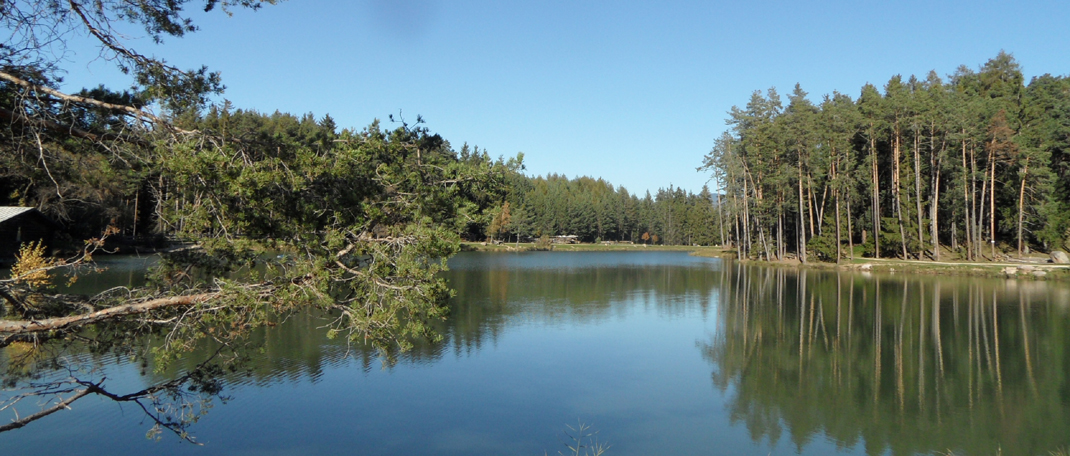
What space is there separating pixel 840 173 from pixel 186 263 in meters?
39.0

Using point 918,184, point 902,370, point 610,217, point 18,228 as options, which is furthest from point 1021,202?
point 610,217

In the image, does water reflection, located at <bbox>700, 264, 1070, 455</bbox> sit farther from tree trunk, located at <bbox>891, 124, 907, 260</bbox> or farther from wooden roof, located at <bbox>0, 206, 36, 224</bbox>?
wooden roof, located at <bbox>0, 206, 36, 224</bbox>

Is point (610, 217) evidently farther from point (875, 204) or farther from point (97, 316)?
point (97, 316)

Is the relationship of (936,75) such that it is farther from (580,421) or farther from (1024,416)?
(580,421)

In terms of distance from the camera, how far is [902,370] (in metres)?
12.0

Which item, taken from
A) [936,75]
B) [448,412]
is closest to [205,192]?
[448,412]

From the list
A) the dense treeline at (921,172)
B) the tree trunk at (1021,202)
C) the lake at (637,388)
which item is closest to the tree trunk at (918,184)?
the dense treeline at (921,172)

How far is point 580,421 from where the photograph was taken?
9.10 m

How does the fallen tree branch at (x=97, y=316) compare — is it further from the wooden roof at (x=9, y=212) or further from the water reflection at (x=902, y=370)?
the wooden roof at (x=9, y=212)

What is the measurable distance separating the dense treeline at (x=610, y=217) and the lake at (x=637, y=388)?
162ft

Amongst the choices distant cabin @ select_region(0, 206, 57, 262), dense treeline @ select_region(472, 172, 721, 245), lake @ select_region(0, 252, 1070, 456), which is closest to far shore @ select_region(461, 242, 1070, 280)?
lake @ select_region(0, 252, 1070, 456)

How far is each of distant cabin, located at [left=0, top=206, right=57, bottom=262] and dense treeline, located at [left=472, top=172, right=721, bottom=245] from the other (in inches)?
1622

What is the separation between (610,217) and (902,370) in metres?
74.6

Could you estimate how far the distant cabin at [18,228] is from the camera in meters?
24.2
